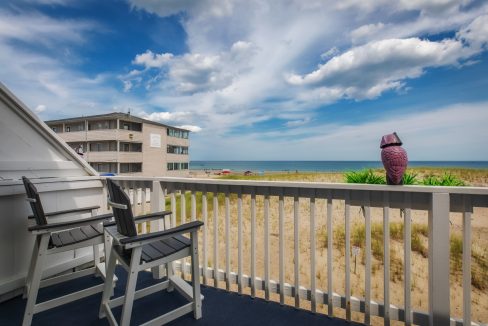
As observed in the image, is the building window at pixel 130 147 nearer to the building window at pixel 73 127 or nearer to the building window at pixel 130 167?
the building window at pixel 130 167

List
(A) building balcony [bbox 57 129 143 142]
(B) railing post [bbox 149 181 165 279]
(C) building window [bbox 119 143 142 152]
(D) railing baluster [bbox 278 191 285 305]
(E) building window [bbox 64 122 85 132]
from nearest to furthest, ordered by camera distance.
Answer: (D) railing baluster [bbox 278 191 285 305]
(B) railing post [bbox 149 181 165 279]
(A) building balcony [bbox 57 129 143 142]
(C) building window [bbox 119 143 142 152]
(E) building window [bbox 64 122 85 132]

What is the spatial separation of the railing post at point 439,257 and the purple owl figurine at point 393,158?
0.23 meters

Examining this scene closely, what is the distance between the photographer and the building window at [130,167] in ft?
93.6

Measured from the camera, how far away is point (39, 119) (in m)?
2.50

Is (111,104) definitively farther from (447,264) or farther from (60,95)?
(447,264)

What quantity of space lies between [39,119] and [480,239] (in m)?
6.73

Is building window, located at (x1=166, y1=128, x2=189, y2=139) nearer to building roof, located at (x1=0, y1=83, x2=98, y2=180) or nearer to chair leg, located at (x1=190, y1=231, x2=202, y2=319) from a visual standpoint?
building roof, located at (x1=0, y1=83, x2=98, y2=180)

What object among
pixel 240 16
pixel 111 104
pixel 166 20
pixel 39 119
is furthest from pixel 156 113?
pixel 39 119

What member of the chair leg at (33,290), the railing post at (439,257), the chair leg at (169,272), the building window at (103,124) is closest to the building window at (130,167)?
the building window at (103,124)

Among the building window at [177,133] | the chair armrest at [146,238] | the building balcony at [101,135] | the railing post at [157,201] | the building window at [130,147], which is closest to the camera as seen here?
the chair armrest at [146,238]

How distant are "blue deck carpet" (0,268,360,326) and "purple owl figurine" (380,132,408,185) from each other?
112 cm

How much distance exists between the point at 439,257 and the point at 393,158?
2.21ft

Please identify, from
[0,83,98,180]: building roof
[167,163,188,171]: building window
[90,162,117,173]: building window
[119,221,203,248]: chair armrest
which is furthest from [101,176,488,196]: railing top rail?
[167,163,188,171]: building window

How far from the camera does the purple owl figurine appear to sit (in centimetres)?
158
